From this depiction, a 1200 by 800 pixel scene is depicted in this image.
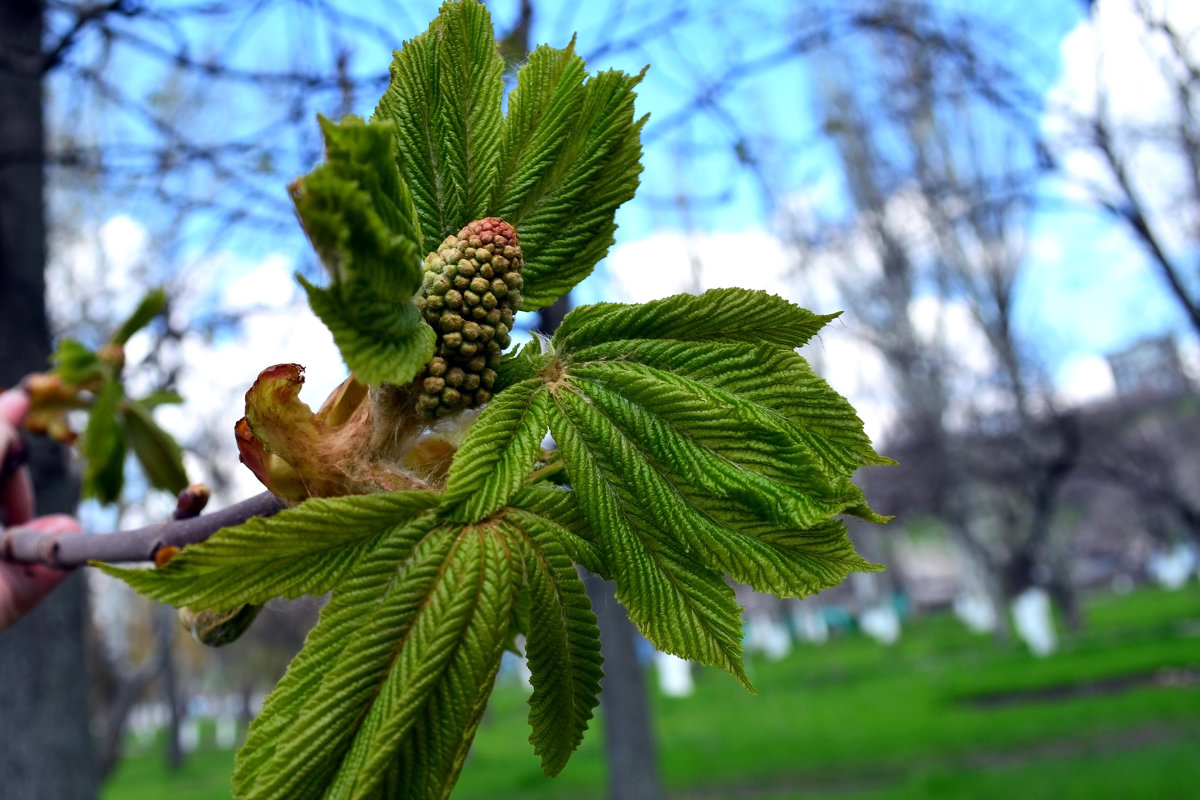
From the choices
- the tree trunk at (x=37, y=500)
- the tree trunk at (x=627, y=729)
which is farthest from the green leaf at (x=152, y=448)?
the tree trunk at (x=627, y=729)

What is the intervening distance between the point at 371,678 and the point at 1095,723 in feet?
36.1

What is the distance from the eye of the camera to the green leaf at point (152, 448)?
158cm

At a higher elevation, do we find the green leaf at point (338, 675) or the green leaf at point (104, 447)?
the green leaf at point (104, 447)

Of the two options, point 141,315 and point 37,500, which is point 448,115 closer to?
point 141,315

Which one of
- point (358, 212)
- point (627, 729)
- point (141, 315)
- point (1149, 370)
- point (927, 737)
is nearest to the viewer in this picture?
point (358, 212)

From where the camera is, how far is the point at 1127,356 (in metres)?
20.1

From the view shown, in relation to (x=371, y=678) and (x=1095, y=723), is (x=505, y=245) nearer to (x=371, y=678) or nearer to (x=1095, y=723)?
(x=371, y=678)

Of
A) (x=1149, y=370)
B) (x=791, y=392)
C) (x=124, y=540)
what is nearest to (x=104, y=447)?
(x=124, y=540)

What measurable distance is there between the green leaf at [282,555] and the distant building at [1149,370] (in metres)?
21.0

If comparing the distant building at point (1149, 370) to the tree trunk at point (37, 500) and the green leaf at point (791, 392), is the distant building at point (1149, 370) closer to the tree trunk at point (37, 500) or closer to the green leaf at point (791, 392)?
the tree trunk at point (37, 500)

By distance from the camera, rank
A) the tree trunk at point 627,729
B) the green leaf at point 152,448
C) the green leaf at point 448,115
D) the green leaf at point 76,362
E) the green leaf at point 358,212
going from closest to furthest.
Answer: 1. the green leaf at point 358,212
2. the green leaf at point 448,115
3. the green leaf at point 76,362
4. the green leaf at point 152,448
5. the tree trunk at point 627,729

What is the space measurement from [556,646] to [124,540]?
0.62 meters

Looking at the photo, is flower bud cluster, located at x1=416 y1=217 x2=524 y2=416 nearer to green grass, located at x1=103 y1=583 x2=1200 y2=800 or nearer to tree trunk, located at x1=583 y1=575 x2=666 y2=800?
tree trunk, located at x1=583 y1=575 x2=666 y2=800

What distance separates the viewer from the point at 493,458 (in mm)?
634
